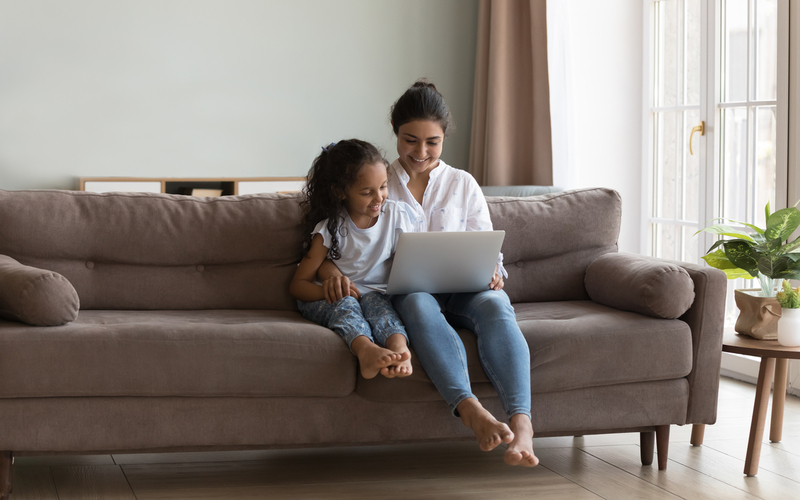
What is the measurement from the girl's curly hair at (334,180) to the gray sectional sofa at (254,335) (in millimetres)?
183

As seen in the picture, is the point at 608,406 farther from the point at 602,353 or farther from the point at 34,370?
the point at 34,370

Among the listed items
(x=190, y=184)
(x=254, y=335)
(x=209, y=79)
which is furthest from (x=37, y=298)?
(x=209, y=79)

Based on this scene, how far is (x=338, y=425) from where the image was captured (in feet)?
6.39

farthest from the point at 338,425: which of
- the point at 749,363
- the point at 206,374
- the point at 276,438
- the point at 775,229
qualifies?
the point at 749,363

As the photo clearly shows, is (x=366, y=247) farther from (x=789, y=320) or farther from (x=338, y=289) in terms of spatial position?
(x=789, y=320)

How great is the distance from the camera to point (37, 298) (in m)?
1.85

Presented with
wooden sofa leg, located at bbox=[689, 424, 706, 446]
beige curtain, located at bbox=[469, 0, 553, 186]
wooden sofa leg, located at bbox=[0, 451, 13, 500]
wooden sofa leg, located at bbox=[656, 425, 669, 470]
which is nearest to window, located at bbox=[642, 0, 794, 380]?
beige curtain, located at bbox=[469, 0, 553, 186]

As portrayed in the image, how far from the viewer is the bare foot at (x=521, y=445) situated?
1.72m

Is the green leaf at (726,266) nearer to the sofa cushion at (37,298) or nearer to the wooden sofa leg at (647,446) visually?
the wooden sofa leg at (647,446)

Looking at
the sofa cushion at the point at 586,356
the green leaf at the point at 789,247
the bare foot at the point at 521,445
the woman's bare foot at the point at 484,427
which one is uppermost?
the green leaf at the point at 789,247

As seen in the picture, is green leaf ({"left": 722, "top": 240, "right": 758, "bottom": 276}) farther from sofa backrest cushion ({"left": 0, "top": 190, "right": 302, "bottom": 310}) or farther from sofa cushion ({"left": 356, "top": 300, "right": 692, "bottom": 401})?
sofa backrest cushion ({"left": 0, "top": 190, "right": 302, "bottom": 310})

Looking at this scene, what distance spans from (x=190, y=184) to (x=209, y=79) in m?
0.55

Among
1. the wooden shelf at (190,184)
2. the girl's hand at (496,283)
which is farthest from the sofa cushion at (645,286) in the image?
the wooden shelf at (190,184)

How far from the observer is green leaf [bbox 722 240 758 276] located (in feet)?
7.24
